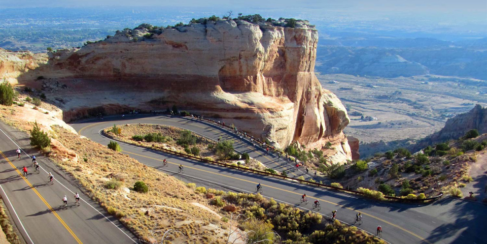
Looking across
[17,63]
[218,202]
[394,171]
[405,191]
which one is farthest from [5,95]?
[394,171]

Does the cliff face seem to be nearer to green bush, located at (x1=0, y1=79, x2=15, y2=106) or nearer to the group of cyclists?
the group of cyclists

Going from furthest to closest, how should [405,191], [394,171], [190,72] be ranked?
1. [190,72]
2. [394,171]
3. [405,191]

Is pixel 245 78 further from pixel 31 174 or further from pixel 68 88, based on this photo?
pixel 31 174

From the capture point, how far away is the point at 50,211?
63.2 feet

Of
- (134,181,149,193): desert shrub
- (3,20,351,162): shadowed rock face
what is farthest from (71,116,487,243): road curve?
(3,20,351,162): shadowed rock face

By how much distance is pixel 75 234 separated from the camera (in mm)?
17688

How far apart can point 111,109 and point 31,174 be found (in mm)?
26832

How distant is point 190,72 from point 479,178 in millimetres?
34801

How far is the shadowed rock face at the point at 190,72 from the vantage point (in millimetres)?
48656

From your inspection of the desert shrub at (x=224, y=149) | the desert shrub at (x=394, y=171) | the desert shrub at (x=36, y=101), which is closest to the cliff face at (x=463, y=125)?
the desert shrub at (x=394, y=171)

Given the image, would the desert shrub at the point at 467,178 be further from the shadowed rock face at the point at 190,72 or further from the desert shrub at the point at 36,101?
the desert shrub at the point at 36,101

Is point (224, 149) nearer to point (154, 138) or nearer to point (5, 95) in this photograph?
point (154, 138)

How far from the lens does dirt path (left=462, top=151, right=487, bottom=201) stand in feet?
88.9

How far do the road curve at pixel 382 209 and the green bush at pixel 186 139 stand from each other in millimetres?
6269
